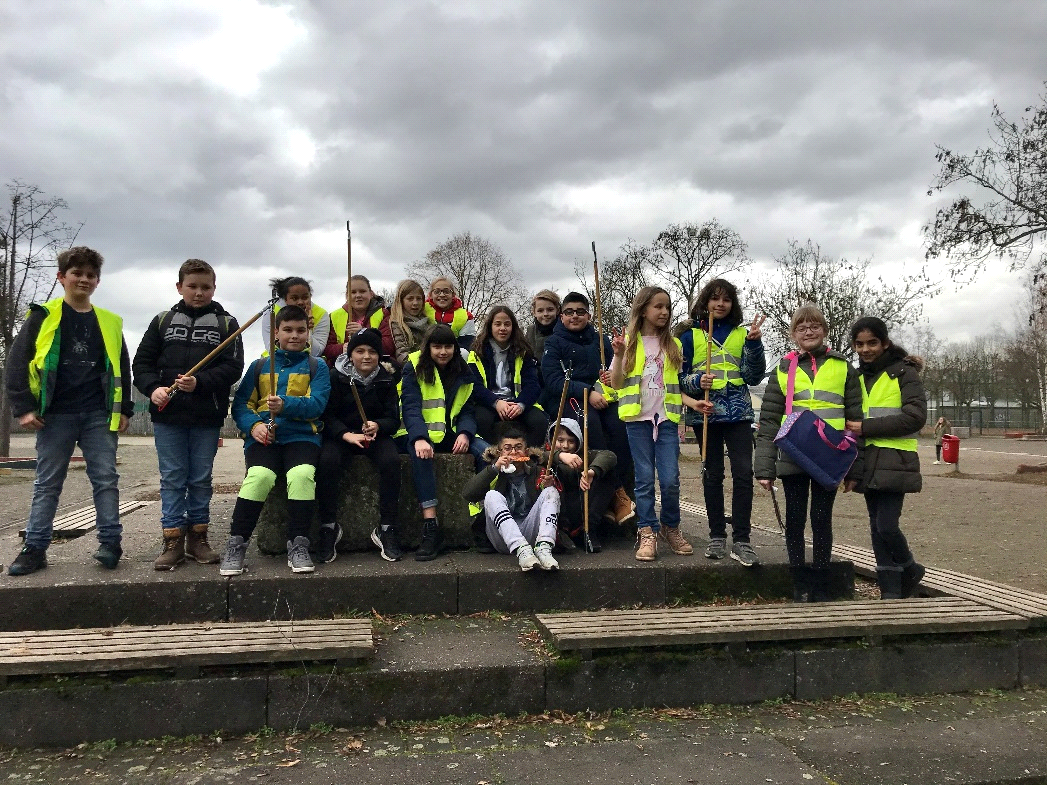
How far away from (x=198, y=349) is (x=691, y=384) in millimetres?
3327

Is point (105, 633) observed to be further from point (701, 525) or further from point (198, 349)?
point (701, 525)

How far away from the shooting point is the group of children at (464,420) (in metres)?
4.69

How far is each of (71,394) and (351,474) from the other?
1.74 meters

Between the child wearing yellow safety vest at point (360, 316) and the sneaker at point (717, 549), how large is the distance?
9.55 ft

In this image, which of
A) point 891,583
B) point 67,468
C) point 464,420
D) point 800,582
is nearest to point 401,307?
point 464,420

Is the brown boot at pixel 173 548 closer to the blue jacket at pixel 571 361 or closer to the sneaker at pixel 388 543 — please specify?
the sneaker at pixel 388 543

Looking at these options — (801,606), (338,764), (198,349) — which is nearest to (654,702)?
(801,606)

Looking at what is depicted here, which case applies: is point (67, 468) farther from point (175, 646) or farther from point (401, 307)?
point (401, 307)

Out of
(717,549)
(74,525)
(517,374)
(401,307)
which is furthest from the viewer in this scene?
(401,307)

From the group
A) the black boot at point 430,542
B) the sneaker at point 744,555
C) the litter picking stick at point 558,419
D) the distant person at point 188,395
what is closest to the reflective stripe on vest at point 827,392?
the sneaker at point 744,555

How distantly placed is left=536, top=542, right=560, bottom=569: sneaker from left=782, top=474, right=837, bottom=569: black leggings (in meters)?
1.49

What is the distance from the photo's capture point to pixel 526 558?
462cm

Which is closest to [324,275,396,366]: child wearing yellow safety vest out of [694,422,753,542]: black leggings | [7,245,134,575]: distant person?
[7,245,134,575]: distant person

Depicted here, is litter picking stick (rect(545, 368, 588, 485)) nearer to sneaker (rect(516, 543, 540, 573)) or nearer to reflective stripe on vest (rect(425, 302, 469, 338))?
sneaker (rect(516, 543, 540, 573))
